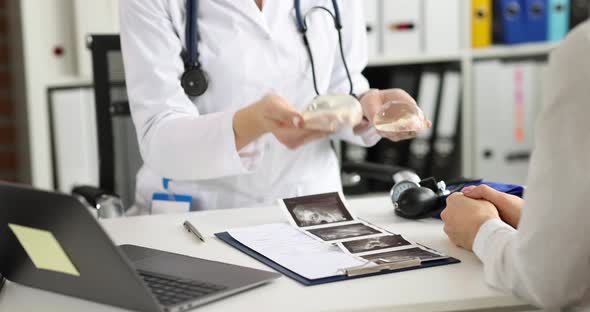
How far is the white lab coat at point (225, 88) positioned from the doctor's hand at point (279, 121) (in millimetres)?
142

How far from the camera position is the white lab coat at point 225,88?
1.52 m

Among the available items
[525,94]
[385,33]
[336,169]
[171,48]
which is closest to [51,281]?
[171,48]

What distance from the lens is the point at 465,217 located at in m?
1.21

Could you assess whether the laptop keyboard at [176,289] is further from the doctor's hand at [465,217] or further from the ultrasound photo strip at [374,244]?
the doctor's hand at [465,217]

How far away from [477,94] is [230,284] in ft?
7.01

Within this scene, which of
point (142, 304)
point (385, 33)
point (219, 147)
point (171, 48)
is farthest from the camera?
point (385, 33)

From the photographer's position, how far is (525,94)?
301 cm

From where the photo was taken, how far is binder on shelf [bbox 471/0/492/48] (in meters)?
3.01

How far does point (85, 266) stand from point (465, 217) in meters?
0.54

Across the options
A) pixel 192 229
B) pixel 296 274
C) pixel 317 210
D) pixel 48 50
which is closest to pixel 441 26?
pixel 48 50

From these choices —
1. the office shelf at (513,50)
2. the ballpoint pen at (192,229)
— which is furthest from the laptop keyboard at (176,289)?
the office shelf at (513,50)

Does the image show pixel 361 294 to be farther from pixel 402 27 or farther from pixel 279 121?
pixel 402 27

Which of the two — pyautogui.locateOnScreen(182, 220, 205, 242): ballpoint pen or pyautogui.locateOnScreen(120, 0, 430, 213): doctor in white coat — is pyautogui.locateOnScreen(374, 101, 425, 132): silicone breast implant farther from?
pyautogui.locateOnScreen(182, 220, 205, 242): ballpoint pen

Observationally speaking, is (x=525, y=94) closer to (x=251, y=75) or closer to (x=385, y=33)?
(x=385, y=33)
